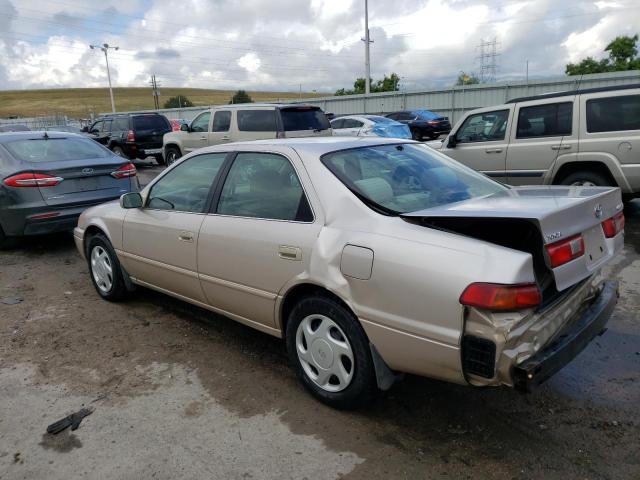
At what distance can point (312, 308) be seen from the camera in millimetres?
2973

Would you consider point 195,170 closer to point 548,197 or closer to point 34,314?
point 34,314

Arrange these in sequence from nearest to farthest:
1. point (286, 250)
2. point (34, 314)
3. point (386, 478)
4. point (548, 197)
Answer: point (386, 478), point (548, 197), point (286, 250), point (34, 314)

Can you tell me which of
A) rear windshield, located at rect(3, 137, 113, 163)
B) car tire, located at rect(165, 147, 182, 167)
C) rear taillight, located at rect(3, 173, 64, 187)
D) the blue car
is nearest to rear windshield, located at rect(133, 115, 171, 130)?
car tire, located at rect(165, 147, 182, 167)

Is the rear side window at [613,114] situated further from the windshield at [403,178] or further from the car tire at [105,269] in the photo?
the car tire at [105,269]

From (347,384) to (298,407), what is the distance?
0.40m

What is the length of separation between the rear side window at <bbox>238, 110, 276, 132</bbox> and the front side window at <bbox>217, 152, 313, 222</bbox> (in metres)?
7.87

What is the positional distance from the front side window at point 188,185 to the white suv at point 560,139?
5294 millimetres

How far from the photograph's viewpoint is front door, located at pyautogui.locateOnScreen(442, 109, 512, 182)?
7824mm

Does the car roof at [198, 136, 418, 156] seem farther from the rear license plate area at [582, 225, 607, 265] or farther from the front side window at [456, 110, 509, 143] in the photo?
the front side window at [456, 110, 509, 143]

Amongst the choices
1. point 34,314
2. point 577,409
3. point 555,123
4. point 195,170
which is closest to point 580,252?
point 577,409

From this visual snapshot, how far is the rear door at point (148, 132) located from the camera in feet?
55.2

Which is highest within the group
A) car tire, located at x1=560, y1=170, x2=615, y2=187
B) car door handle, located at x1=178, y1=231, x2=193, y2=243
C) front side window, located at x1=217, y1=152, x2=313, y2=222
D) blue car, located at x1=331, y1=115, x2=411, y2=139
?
blue car, located at x1=331, y1=115, x2=411, y2=139

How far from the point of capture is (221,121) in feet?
41.7

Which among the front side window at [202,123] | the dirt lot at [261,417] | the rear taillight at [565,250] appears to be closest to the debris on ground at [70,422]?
the dirt lot at [261,417]
